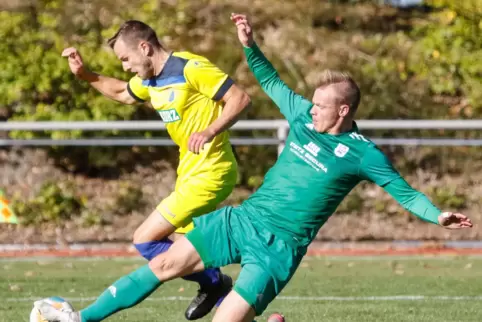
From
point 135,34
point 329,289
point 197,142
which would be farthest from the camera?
point 329,289

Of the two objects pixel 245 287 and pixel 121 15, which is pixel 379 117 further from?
pixel 245 287

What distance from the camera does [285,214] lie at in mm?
6230

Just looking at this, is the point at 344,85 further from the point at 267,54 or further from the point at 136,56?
the point at 267,54

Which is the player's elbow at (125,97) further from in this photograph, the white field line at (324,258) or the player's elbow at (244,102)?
the white field line at (324,258)

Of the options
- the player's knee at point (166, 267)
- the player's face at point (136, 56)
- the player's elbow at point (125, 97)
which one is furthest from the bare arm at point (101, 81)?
the player's knee at point (166, 267)

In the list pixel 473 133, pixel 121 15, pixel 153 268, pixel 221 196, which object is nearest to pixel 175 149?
pixel 121 15

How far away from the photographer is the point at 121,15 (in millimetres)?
15469

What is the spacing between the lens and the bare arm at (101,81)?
813 centimetres

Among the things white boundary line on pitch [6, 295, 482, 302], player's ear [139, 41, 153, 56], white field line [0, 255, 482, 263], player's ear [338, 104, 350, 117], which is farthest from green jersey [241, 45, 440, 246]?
white field line [0, 255, 482, 263]

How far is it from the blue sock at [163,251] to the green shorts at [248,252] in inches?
46.7

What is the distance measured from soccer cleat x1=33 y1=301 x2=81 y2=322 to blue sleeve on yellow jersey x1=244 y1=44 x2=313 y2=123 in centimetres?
166

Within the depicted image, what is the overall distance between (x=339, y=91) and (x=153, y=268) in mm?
1437

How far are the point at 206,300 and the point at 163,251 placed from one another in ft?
1.50

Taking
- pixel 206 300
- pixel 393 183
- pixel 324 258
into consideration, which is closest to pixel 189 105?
pixel 206 300
